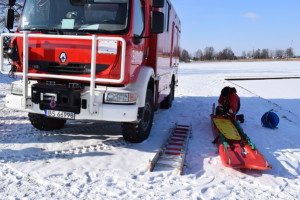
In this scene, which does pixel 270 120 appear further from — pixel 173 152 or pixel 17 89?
pixel 17 89

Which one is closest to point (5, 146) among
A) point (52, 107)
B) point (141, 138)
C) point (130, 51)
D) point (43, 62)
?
point (52, 107)

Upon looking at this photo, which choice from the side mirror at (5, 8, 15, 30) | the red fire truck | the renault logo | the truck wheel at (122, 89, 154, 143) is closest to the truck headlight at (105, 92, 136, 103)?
the red fire truck

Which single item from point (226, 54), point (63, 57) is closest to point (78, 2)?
point (63, 57)

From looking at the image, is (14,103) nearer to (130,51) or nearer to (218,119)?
(130,51)

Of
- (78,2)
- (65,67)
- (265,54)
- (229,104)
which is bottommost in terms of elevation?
(229,104)

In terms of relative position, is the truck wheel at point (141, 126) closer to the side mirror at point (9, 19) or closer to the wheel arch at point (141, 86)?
the wheel arch at point (141, 86)

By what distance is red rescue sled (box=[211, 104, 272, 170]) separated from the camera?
4047 mm

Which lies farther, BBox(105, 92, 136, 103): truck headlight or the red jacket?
the red jacket

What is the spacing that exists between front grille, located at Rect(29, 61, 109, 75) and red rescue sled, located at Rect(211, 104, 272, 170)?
7.73ft

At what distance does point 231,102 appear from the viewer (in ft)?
22.4

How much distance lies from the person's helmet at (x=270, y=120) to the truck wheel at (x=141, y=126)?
339cm

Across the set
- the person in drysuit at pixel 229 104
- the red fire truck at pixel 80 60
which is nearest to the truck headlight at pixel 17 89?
the red fire truck at pixel 80 60

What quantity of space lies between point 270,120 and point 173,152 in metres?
3.62

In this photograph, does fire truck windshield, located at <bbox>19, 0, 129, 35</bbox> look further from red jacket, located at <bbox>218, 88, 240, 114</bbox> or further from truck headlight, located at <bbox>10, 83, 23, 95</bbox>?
red jacket, located at <bbox>218, 88, 240, 114</bbox>
